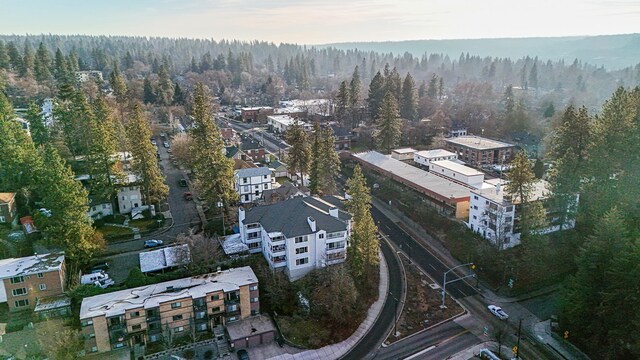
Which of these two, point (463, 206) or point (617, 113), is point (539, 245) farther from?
point (617, 113)

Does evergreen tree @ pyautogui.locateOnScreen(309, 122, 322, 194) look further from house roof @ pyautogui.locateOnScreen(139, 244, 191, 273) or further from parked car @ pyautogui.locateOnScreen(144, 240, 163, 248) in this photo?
parked car @ pyautogui.locateOnScreen(144, 240, 163, 248)

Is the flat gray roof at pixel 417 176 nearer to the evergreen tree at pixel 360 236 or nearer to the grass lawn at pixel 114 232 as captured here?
the evergreen tree at pixel 360 236

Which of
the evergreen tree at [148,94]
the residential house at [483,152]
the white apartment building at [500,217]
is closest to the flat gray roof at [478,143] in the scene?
the residential house at [483,152]

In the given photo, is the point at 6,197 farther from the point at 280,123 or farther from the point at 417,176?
the point at 280,123

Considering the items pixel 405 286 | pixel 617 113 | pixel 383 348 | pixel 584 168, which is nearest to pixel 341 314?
pixel 383 348

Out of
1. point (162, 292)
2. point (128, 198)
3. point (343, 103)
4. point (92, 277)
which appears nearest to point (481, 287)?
point (162, 292)

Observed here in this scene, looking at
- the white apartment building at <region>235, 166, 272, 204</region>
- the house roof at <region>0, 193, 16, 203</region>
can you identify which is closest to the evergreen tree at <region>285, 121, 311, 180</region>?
the white apartment building at <region>235, 166, 272, 204</region>
